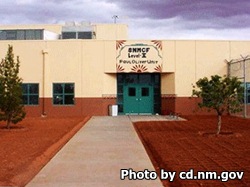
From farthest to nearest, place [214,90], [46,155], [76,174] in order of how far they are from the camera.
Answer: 1. [214,90]
2. [46,155]
3. [76,174]

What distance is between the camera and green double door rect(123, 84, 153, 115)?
3572cm

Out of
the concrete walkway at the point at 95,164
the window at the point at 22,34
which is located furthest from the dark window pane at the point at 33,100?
the concrete walkway at the point at 95,164

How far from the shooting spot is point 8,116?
2305 cm

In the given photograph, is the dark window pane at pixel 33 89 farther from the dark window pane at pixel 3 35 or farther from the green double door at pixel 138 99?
the dark window pane at pixel 3 35

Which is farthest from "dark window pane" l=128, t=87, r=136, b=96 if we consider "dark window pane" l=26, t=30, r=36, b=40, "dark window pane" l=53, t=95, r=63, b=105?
"dark window pane" l=26, t=30, r=36, b=40

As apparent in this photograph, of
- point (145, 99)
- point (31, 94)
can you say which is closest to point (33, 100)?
point (31, 94)

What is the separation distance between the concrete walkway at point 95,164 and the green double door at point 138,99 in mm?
17987

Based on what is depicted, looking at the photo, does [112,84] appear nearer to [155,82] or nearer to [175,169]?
[155,82]

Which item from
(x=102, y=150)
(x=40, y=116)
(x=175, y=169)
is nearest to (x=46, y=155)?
(x=102, y=150)

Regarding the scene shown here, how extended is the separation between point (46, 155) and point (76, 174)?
10.4ft

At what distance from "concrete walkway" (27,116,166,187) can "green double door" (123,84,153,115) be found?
18.0m

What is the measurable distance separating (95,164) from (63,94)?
23.0 meters

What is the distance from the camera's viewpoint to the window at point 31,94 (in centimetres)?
3413

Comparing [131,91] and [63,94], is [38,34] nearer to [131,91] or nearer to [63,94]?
[63,94]
